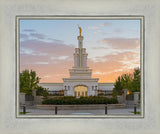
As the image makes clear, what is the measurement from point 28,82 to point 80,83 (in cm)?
1118

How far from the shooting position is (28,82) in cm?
1903

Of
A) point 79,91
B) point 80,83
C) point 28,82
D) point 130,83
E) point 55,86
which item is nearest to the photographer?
point 28,82

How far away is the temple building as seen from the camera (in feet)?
95.9

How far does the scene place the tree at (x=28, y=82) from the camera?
18.9 m

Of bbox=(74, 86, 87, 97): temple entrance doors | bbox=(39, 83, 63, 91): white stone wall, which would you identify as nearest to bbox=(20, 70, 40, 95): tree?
bbox=(74, 86, 87, 97): temple entrance doors

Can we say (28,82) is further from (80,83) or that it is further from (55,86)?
(55,86)

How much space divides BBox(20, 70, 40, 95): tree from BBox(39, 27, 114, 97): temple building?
973 cm

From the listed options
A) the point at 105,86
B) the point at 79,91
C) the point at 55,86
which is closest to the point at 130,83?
the point at 79,91

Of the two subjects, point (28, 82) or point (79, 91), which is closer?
point (28, 82)

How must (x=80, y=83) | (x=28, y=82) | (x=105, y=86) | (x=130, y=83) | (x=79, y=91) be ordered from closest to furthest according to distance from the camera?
(x=28, y=82) → (x=130, y=83) → (x=80, y=83) → (x=79, y=91) → (x=105, y=86)

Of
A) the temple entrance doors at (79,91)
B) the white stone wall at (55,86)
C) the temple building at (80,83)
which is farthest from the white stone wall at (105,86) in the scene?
the white stone wall at (55,86)

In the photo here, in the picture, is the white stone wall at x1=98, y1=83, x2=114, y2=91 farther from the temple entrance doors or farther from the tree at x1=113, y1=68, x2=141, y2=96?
the tree at x1=113, y1=68, x2=141, y2=96

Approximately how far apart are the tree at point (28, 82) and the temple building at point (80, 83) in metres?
9.73

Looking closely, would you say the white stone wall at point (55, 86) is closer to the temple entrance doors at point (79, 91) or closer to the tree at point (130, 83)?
the temple entrance doors at point (79, 91)
